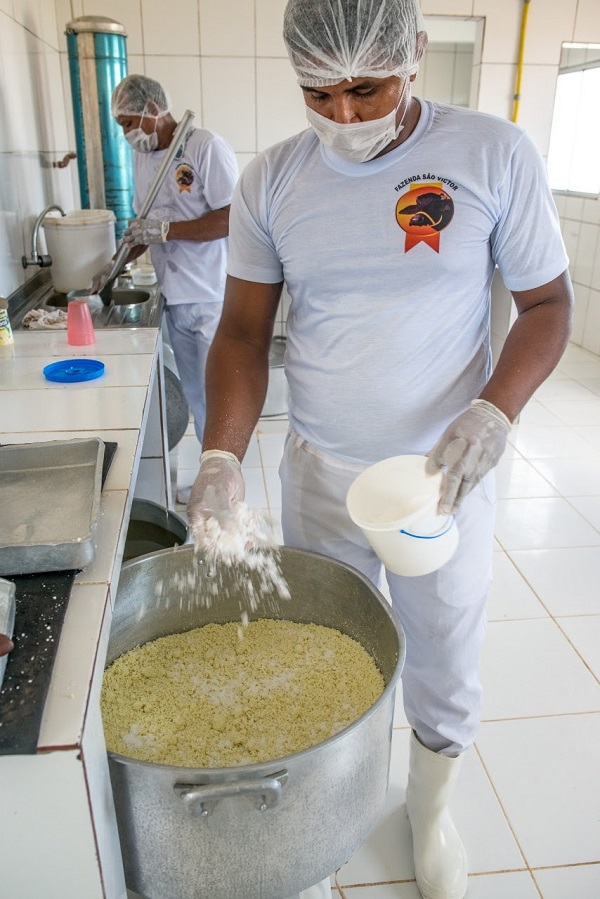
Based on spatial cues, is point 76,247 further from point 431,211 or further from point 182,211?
point 431,211

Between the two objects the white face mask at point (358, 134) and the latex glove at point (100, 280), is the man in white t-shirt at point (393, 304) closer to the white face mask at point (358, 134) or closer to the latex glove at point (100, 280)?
the white face mask at point (358, 134)

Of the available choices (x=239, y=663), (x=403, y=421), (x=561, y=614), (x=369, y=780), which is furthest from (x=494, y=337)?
Result: (x=369, y=780)

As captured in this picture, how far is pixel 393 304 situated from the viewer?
1193mm

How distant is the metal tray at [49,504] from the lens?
86 cm

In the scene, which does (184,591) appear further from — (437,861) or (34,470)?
(437,861)

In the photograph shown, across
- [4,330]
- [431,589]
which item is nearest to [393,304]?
[431,589]

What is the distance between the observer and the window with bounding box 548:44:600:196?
498 cm

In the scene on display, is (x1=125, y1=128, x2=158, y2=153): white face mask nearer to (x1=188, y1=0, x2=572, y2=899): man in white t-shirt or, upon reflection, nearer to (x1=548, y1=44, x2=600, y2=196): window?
(x1=188, y1=0, x2=572, y2=899): man in white t-shirt

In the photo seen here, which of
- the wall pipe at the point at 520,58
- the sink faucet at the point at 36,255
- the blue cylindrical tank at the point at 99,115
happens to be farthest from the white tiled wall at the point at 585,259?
the sink faucet at the point at 36,255

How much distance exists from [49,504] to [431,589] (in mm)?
687

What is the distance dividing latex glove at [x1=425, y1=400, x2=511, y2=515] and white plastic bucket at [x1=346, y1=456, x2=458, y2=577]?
2cm

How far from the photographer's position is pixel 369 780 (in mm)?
895

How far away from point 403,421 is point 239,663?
20.2 inches

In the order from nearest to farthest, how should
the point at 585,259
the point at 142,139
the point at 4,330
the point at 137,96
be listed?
the point at 4,330, the point at 137,96, the point at 142,139, the point at 585,259
